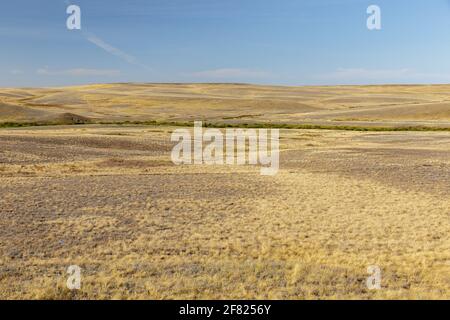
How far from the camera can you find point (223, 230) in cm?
1650

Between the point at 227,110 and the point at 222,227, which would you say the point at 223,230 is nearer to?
the point at 222,227

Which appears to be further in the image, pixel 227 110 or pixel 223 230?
pixel 227 110

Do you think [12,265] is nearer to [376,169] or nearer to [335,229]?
[335,229]

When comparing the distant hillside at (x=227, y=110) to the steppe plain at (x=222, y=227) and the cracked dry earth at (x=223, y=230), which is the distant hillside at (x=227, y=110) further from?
the cracked dry earth at (x=223, y=230)

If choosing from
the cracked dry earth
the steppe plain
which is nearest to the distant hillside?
the steppe plain

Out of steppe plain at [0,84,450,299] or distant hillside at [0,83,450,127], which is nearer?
steppe plain at [0,84,450,299]

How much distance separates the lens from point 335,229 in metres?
16.8

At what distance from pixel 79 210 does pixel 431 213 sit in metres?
13.7

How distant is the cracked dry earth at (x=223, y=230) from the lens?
11.6 meters

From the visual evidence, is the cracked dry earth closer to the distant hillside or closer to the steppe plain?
the steppe plain

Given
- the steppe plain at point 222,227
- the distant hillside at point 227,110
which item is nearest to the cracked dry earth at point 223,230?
the steppe plain at point 222,227

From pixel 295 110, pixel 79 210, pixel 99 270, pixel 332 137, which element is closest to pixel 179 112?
pixel 295 110

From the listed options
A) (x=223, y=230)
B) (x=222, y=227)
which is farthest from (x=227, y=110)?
(x=223, y=230)

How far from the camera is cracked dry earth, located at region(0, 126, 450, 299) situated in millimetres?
11594
